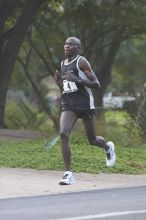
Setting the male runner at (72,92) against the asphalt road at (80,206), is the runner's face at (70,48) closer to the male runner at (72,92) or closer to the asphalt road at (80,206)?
the male runner at (72,92)

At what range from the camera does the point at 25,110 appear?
2462cm

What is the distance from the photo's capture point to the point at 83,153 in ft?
42.2

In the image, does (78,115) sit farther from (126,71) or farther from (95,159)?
(126,71)

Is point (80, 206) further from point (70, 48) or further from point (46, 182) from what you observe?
point (70, 48)

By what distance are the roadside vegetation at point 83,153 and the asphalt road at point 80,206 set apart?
2.10 m

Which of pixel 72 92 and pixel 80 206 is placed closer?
pixel 80 206

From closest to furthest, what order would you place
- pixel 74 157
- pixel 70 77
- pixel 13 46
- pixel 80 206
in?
pixel 80 206
pixel 70 77
pixel 74 157
pixel 13 46

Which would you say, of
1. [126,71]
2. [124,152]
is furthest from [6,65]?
[126,71]

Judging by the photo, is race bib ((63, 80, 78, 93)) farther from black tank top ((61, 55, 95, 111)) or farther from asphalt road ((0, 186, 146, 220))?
asphalt road ((0, 186, 146, 220))

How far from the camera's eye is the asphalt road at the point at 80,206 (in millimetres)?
7938

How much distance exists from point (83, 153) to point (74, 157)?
0.63 metres

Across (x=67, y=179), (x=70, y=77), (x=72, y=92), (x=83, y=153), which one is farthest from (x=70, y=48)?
(x=83, y=153)

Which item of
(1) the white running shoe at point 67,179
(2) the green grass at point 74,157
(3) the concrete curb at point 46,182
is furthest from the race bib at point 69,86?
(2) the green grass at point 74,157

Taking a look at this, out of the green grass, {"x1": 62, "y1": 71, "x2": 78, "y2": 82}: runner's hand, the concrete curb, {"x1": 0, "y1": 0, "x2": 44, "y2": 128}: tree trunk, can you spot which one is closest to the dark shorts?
{"x1": 62, "y1": 71, "x2": 78, "y2": 82}: runner's hand
